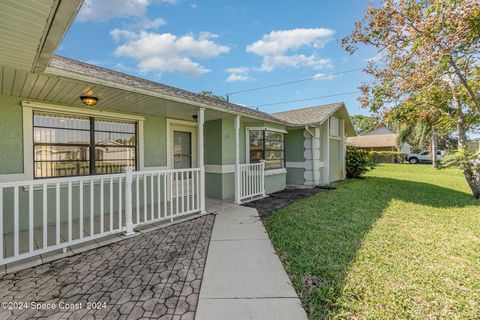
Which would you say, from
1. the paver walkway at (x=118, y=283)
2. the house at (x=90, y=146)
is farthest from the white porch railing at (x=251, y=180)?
the paver walkway at (x=118, y=283)

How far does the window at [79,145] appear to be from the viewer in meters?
4.59

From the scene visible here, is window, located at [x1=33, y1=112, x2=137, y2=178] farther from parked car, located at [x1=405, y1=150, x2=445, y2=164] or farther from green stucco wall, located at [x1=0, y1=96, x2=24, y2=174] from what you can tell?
parked car, located at [x1=405, y1=150, x2=445, y2=164]

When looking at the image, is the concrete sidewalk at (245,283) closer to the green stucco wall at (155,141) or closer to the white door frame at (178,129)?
the green stucco wall at (155,141)

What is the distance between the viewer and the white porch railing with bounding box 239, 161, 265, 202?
6.99 metres

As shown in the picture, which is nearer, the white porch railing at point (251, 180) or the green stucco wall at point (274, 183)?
the white porch railing at point (251, 180)

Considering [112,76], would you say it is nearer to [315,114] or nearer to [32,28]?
[32,28]

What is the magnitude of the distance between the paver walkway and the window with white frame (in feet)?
32.0

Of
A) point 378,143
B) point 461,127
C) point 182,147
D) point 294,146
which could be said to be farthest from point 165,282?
point 378,143

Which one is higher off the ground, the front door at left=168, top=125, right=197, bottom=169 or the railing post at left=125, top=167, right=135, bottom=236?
the front door at left=168, top=125, right=197, bottom=169

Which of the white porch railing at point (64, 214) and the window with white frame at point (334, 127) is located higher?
the window with white frame at point (334, 127)

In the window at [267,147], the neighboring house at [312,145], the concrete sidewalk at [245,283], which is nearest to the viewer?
the concrete sidewalk at [245,283]

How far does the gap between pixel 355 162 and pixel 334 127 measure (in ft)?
10.4

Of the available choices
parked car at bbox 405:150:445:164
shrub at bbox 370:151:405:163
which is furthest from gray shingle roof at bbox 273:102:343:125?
parked car at bbox 405:150:445:164

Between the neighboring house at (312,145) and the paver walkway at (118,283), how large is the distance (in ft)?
23.3
